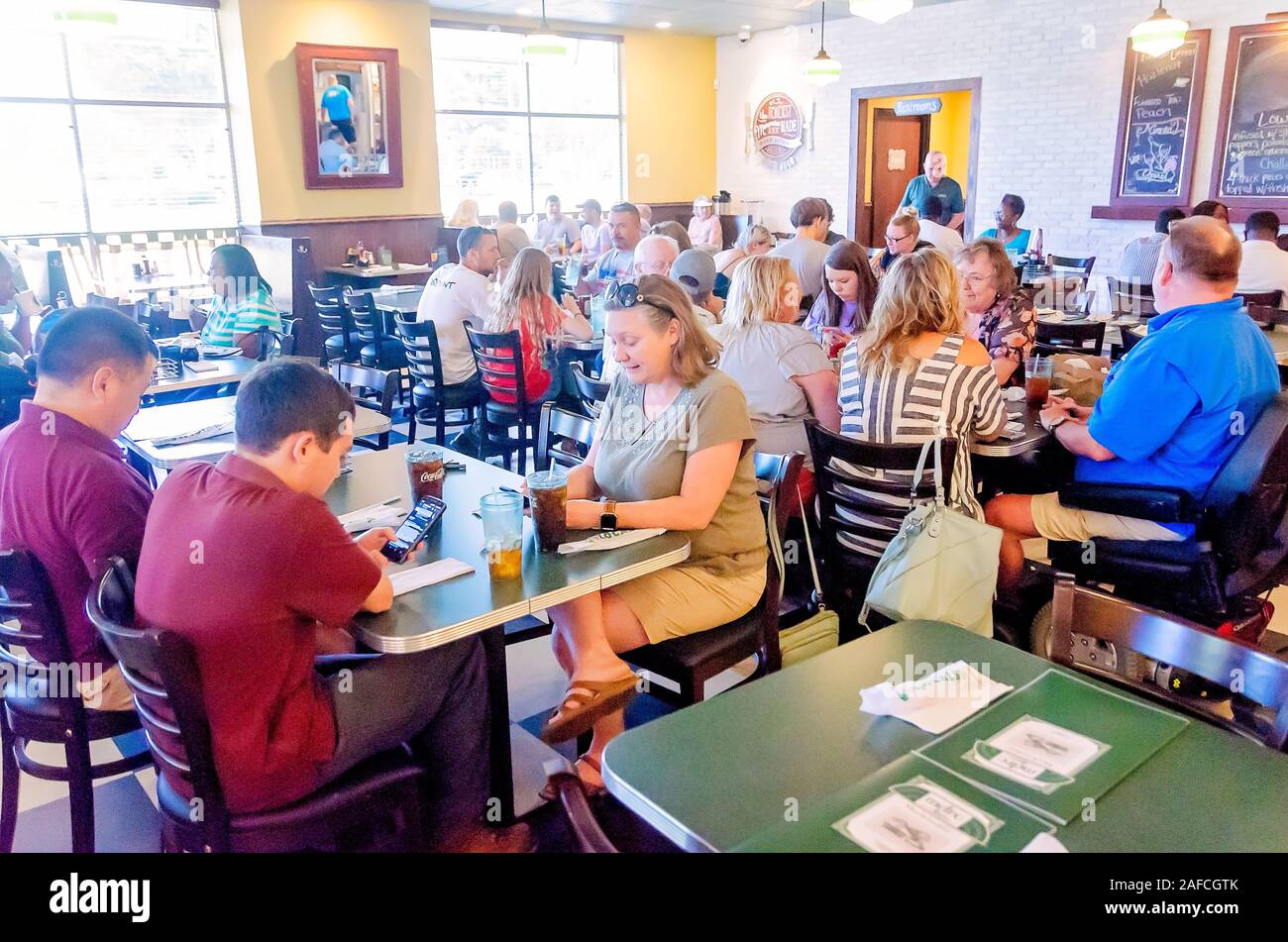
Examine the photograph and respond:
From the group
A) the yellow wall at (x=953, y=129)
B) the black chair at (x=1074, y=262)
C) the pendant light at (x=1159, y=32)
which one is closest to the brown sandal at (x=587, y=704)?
the black chair at (x=1074, y=262)

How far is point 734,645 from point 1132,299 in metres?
4.62

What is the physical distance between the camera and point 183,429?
10.7ft

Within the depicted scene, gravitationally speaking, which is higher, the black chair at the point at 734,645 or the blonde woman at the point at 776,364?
the blonde woman at the point at 776,364

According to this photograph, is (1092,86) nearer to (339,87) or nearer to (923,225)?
(923,225)

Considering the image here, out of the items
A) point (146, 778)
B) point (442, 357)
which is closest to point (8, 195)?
point (442, 357)

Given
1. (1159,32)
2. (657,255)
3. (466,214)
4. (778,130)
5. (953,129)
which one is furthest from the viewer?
(953,129)

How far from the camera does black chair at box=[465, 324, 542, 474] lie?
479 centimetres

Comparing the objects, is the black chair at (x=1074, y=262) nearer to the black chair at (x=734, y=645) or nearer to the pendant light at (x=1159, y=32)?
the pendant light at (x=1159, y=32)

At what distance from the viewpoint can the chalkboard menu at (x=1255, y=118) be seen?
732 cm

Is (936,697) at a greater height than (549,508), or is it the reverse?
(549,508)

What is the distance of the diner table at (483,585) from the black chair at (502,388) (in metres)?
2.14

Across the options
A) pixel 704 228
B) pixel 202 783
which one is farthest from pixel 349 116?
pixel 202 783

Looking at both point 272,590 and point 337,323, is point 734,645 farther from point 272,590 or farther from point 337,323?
point 337,323

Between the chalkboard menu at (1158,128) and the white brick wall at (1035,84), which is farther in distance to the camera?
the white brick wall at (1035,84)
